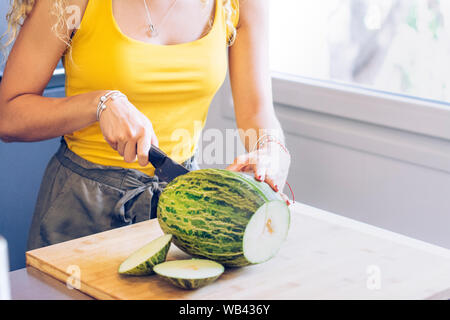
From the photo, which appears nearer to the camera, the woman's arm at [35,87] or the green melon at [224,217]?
the green melon at [224,217]

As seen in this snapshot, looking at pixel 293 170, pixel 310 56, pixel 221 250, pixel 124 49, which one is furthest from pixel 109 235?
pixel 310 56

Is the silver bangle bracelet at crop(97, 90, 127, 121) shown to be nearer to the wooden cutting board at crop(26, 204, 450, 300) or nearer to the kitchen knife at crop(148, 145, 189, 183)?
the kitchen knife at crop(148, 145, 189, 183)

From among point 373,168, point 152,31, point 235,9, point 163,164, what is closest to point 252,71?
point 235,9

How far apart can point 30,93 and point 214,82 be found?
387 millimetres

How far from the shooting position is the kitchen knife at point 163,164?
109 cm

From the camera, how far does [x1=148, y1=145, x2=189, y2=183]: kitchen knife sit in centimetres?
109

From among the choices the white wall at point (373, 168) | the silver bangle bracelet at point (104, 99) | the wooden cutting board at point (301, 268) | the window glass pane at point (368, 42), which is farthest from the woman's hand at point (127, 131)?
the window glass pane at point (368, 42)

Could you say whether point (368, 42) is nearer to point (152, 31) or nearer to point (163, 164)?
point (152, 31)

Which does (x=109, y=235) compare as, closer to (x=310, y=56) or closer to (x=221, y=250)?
(x=221, y=250)

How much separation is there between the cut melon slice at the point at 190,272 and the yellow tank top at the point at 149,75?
41cm

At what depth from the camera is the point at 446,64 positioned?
1.84m

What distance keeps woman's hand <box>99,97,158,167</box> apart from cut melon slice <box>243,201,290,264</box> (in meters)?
0.23

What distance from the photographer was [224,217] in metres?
0.94

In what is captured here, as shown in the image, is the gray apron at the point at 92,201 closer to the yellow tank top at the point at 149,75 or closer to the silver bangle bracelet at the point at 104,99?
the yellow tank top at the point at 149,75
